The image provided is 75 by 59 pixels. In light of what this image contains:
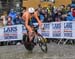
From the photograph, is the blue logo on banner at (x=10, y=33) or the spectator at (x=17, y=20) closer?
the blue logo on banner at (x=10, y=33)

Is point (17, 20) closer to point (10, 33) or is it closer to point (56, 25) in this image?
point (10, 33)

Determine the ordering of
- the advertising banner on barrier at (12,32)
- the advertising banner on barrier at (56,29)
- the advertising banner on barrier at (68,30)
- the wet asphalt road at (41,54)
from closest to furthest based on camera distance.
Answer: the wet asphalt road at (41,54)
the advertising banner on barrier at (68,30)
the advertising banner on barrier at (56,29)
the advertising banner on barrier at (12,32)

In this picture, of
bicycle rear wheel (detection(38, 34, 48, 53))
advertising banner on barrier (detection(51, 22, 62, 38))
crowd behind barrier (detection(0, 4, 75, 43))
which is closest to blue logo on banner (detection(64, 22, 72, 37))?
advertising banner on barrier (detection(51, 22, 62, 38))

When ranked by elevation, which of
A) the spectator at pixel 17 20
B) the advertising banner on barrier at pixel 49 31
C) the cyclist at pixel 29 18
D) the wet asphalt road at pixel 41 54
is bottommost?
the wet asphalt road at pixel 41 54

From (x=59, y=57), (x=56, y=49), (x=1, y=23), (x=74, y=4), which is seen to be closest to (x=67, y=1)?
(x=74, y=4)

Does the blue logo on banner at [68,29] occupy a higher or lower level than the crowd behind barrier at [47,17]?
lower

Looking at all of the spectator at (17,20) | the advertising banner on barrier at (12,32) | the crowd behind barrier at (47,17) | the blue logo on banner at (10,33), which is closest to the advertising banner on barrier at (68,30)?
the crowd behind barrier at (47,17)

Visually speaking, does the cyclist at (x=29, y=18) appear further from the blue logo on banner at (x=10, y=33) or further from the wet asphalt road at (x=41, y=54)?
the blue logo on banner at (x=10, y=33)

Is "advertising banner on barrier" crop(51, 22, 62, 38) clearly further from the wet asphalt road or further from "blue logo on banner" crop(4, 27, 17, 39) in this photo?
the wet asphalt road

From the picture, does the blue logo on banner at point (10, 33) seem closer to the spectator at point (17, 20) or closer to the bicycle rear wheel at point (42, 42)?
the spectator at point (17, 20)

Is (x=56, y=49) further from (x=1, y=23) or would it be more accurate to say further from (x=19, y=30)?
(x=1, y=23)

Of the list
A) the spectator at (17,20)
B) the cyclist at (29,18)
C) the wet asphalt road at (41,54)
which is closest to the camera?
the wet asphalt road at (41,54)

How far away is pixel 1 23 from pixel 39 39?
6.19 meters

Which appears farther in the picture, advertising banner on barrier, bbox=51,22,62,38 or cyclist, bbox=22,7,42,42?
advertising banner on barrier, bbox=51,22,62,38
